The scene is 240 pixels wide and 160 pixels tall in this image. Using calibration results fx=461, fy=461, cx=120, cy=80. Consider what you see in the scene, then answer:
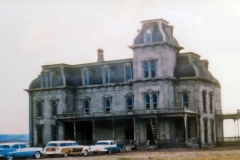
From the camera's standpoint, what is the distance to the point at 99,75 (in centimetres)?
4506

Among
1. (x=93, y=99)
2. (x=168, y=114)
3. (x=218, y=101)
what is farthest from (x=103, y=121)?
(x=218, y=101)

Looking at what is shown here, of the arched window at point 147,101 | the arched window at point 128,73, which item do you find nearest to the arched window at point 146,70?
the arched window at point 147,101

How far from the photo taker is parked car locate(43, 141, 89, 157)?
105 feet

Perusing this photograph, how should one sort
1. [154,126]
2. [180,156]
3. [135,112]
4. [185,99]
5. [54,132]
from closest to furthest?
[180,156]
[154,126]
[135,112]
[185,99]
[54,132]

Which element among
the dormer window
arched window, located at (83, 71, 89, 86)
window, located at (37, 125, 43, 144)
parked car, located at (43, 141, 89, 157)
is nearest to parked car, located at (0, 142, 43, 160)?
parked car, located at (43, 141, 89, 157)

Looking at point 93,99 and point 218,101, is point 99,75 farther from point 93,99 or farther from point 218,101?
point 218,101

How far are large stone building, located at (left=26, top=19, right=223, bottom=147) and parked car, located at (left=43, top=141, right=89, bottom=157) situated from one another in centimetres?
644

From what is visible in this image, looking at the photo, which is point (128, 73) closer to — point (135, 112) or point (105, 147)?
point (135, 112)

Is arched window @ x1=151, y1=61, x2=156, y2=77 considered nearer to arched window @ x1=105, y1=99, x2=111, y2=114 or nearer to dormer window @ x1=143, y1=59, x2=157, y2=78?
dormer window @ x1=143, y1=59, x2=157, y2=78

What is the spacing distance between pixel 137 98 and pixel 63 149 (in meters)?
10.5

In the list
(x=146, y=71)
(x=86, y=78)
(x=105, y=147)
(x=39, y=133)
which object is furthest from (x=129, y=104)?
(x=39, y=133)

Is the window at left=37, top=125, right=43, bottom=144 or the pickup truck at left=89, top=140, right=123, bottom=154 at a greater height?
the window at left=37, top=125, right=43, bottom=144

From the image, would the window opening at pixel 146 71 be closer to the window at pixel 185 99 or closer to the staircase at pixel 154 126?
the window at pixel 185 99

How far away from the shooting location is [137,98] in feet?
133
